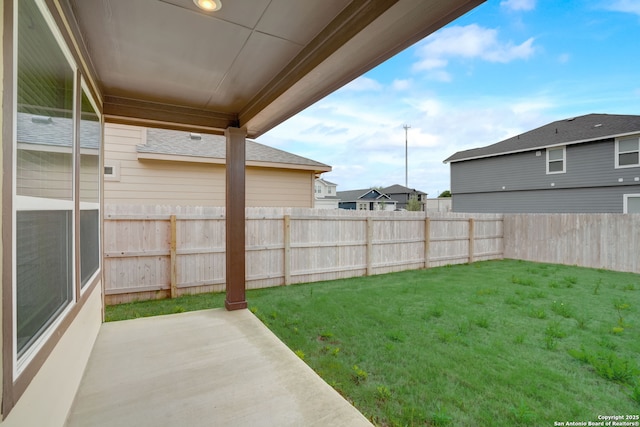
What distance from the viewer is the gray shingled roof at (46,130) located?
45.5 inches

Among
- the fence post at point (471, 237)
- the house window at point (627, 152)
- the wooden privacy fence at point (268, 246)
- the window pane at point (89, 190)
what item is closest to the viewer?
the window pane at point (89, 190)

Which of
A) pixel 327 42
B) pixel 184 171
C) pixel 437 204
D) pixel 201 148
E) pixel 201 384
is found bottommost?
pixel 201 384

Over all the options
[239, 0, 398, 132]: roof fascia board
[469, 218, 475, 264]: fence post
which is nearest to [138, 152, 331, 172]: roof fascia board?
[239, 0, 398, 132]: roof fascia board

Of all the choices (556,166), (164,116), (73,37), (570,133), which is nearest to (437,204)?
(556,166)

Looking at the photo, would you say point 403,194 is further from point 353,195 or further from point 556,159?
point 556,159

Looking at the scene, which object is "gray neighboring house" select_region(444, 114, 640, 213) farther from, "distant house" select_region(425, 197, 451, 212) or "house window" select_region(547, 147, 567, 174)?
"distant house" select_region(425, 197, 451, 212)

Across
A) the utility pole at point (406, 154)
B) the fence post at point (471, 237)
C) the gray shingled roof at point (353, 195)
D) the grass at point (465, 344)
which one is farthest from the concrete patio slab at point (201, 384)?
the utility pole at point (406, 154)

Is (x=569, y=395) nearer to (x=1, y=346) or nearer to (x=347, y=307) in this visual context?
(x=347, y=307)

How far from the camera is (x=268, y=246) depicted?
5477 mm

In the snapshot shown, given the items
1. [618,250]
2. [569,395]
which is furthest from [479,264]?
[569,395]

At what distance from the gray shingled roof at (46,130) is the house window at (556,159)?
561 inches

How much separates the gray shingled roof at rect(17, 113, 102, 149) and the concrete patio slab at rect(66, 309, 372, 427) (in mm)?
1595

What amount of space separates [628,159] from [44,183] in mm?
14078

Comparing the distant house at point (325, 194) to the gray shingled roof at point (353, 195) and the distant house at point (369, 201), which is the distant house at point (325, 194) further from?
the gray shingled roof at point (353, 195)
